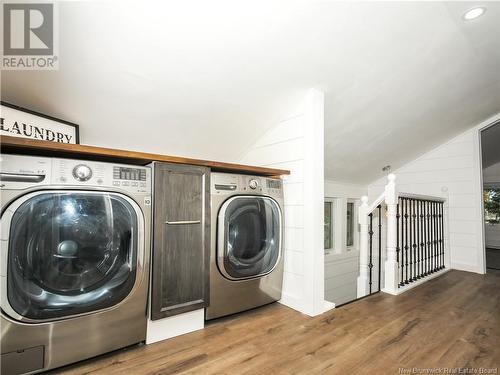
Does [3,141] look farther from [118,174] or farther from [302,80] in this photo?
[302,80]

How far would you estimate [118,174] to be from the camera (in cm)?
140

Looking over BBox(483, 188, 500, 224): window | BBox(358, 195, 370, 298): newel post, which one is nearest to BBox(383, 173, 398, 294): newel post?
BBox(358, 195, 370, 298): newel post

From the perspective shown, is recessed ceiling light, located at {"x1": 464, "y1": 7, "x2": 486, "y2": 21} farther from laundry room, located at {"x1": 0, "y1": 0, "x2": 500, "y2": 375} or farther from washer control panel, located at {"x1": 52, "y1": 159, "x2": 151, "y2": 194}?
washer control panel, located at {"x1": 52, "y1": 159, "x2": 151, "y2": 194}

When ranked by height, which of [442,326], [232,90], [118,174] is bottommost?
[442,326]

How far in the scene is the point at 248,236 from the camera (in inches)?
76.4

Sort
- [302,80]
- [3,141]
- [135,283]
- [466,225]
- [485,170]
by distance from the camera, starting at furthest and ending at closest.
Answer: [485,170] < [466,225] < [302,80] < [135,283] < [3,141]

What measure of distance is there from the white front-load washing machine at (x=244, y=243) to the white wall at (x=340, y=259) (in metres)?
2.03

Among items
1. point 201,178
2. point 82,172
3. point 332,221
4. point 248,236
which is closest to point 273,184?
point 248,236

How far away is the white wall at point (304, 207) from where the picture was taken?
1.98 m

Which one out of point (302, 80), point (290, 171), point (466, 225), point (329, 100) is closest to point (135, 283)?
point (290, 171)

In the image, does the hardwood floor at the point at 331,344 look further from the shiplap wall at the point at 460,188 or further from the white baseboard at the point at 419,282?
the shiplap wall at the point at 460,188

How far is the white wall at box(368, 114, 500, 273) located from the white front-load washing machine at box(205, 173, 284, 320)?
3.10 m

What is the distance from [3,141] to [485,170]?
8606 millimetres

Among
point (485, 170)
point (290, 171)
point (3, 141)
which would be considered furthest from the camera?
point (485, 170)
